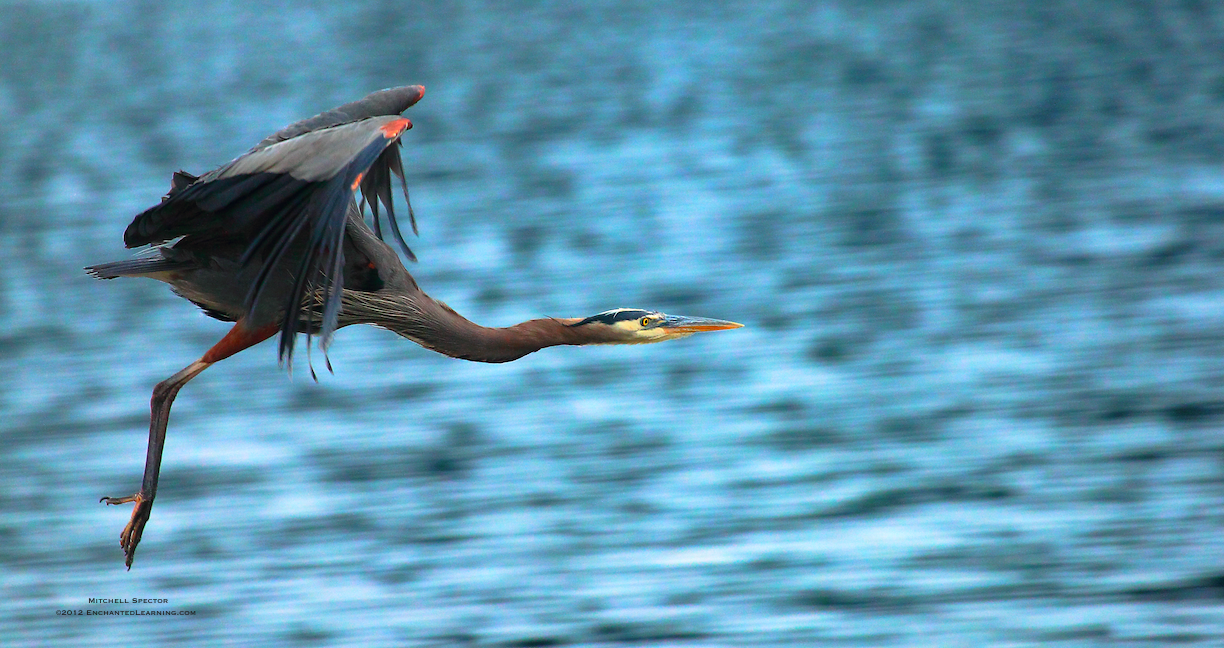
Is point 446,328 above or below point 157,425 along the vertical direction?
above

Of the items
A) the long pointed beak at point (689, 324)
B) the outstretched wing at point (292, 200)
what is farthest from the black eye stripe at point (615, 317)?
the outstretched wing at point (292, 200)

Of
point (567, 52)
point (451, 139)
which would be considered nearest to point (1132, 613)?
point (451, 139)

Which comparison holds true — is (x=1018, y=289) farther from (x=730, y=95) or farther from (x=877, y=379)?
(x=730, y=95)

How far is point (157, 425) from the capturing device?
5.55m

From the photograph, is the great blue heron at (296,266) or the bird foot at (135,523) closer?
the great blue heron at (296,266)

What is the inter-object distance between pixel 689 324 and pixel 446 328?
1.18m

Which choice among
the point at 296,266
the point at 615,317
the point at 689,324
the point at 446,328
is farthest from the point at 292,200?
the point at 689,324

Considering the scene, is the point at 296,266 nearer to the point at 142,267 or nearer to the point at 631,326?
the point at 142,267

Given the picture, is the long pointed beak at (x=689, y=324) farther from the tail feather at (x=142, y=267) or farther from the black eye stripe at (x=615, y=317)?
the tail feather at (x=142, y=267)

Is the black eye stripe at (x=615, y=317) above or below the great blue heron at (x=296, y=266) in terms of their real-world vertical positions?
below

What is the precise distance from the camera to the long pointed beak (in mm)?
6051

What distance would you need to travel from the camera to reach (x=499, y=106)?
22.3 meters

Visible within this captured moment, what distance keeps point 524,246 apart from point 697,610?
325 inches

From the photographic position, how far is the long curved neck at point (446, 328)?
19.3ft
